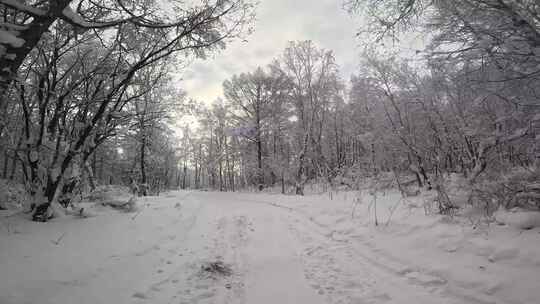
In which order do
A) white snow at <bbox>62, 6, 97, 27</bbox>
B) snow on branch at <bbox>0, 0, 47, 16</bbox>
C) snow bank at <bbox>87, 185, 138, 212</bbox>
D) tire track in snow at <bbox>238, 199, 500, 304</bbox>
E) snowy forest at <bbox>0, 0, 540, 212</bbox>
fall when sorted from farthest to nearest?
1. snow bank at <bbox>87, 185, 138, 212</bbox>
2. snowy forest at <bbox>0, 0, 540, 212</bbox>
3. white snow at <bbox>62, 6, 97, 27</bbox>
4. snow on branch at <bbox>0, 0, 47, 16</bbox>
5. tire track in snow at <bbox>238, 199, 500, 304</bbox>

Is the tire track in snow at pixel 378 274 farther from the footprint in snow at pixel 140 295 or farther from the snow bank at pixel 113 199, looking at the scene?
the snow bank at pixel 113 199

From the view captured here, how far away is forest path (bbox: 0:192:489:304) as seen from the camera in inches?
113

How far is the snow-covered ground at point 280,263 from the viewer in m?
2.79

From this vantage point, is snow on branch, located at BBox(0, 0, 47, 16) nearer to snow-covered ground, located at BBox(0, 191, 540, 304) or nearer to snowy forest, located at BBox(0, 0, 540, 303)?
snowy forest, located at BBox(0, 0, 540, 303)

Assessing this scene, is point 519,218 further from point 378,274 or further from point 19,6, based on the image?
point 19,6

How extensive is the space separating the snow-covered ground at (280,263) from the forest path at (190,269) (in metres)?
0.01

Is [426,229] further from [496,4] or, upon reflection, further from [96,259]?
[96,259]

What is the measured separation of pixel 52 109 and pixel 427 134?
15.8 m

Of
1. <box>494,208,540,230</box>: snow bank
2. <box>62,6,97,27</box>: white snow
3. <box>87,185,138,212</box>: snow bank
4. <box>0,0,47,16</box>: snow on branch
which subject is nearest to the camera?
<box>0,0,47,16</box>: snow on branch

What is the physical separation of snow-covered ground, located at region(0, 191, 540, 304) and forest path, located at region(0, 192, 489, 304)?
0.05ft

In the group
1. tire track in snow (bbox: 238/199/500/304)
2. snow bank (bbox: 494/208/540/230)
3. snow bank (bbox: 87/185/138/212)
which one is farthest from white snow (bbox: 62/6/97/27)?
snow bank (bbox: 494/208/540/230)

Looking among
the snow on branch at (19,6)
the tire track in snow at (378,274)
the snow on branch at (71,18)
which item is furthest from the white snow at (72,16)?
the tire track in snow at (378,274)

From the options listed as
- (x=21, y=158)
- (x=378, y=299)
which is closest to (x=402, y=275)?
(x=378, y=299)

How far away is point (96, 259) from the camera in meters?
3.88
